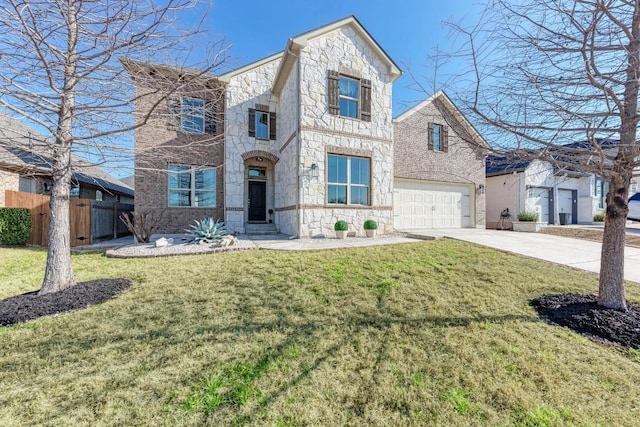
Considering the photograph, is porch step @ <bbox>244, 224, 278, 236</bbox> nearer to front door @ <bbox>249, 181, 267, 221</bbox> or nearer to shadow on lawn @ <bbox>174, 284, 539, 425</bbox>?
front door @ <bbox>249, 181, 267, 221</bbox>

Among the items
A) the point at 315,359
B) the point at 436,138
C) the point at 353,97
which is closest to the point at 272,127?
the point at 353,97

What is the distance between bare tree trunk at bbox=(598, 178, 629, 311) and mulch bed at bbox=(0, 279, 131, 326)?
7821 millimetres

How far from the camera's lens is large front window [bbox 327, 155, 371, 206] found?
33.3 feet

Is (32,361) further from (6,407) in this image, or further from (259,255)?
(259,255)

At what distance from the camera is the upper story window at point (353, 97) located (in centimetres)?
1046

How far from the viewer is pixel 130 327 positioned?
348 cm

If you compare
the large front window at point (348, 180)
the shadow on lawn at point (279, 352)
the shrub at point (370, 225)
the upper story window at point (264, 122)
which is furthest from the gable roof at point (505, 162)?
the upper story window at point (264, 122)

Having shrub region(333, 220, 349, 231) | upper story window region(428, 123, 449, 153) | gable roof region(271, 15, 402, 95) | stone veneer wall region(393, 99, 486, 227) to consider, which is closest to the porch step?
shrub region(333, 220, 349, 231)

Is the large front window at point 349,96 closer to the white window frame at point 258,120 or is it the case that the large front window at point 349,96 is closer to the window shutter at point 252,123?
the white window frame at point 258,120

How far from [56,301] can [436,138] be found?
604 inches

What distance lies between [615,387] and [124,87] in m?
6.88

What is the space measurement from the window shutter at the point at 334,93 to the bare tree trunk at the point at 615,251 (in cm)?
805

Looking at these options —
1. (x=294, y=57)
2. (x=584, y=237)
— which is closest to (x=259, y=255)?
(x=294, y=57)

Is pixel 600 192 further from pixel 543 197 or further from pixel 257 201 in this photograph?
pixel 257 201
